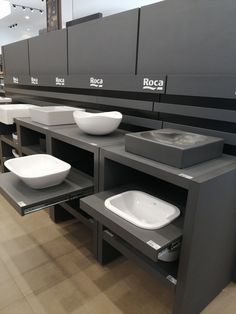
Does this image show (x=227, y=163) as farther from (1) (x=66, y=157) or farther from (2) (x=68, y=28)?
(2) (x=68, y=28)

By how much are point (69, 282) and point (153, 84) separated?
56.1 inches

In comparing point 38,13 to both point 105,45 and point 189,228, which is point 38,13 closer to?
point 105,45

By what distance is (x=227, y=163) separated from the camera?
1183mm

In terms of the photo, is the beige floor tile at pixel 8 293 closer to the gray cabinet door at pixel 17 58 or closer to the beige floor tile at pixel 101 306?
the beige floor tile at pixel 101 306

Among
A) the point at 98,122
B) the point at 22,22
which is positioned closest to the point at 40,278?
the point at 98,122

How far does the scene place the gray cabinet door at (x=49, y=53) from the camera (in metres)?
2.49

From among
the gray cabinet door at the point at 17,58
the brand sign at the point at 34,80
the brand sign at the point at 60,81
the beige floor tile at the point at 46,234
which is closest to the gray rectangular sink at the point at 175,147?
the beige floor tile at the point at 46,234

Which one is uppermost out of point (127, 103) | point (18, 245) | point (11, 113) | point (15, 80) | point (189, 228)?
point (15, 80)

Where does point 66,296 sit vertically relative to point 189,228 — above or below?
below

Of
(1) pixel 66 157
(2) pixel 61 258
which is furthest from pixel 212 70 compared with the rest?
(2) pixel 61 258

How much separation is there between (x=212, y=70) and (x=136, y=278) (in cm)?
137

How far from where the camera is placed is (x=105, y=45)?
199cm

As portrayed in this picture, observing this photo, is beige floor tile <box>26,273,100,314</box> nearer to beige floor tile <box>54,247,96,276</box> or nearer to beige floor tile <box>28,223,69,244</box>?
beige floor tile <box>54,247,96,276</box>

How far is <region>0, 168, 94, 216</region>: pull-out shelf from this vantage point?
1.25 m
